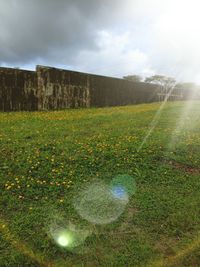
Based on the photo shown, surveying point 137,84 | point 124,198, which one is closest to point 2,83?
point 124,198

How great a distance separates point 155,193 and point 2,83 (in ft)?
40.6

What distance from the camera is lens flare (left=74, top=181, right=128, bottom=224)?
4.98m

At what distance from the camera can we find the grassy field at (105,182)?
4.07 meters

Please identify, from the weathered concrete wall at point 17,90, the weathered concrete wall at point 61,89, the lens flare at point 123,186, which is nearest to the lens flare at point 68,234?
the lens flare at point 123,186

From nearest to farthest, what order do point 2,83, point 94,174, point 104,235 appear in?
point 104,235 < point 94,174 < point 2,83

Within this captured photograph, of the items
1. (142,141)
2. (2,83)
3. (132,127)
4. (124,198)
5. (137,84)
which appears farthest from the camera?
(137,84)

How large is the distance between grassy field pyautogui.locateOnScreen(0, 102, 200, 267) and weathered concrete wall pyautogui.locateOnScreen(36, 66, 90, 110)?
8.00 metres

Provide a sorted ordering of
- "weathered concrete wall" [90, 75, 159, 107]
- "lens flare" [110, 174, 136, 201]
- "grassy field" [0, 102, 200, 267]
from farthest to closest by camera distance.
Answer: "weathered concrete wall" [90, 75, 159, 107] → "lens flare" [110, 174, 136, 201] → "grassy field" [0, 102, 200, 267]

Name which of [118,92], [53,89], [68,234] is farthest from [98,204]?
[118,92]

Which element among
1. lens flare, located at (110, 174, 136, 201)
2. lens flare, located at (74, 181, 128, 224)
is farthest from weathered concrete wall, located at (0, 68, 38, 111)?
lens flare, located at (74, 181, 128, 224)

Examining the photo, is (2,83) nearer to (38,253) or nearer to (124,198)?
(124,198)

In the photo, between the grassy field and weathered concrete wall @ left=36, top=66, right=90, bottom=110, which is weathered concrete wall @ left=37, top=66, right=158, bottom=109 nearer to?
weathered concrete wall @ left=36, top=66, right=90, bottom=110

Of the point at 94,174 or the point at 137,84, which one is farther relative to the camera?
the point at 137,84

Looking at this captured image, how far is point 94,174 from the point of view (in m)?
6.61
